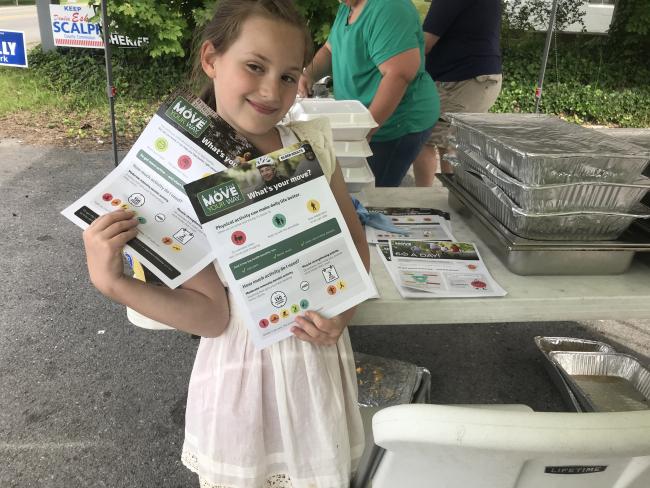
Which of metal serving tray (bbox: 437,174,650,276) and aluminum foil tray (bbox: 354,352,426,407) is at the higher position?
metal serving tray (bbox: 437,174,650,276)

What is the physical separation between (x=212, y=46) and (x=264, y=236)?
0.37 m

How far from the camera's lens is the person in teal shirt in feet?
6.39

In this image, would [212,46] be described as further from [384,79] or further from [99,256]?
[384,79]

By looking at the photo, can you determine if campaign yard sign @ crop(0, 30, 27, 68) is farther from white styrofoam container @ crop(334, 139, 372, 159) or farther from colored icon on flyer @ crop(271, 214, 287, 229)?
colored icon on flyer @ crop(271, 214, 287, 229)

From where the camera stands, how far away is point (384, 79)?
201 centimetres

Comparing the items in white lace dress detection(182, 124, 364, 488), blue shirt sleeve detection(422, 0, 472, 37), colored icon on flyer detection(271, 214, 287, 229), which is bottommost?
white lace dress detection(182, 124, 364, 488)

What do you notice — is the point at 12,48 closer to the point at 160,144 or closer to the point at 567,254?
the point at 160,144

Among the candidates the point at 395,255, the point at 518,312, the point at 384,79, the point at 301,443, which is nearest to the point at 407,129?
the point at 384,79

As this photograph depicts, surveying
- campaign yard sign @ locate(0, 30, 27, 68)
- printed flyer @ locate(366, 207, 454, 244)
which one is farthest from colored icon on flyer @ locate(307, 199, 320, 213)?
campaign yard sign @ locate(0, 30, 27, 68)

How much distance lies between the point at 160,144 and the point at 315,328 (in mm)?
412

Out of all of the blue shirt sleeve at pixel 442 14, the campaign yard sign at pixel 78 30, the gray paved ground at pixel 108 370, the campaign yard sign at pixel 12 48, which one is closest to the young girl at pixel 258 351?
the gray paved ground at pixel 108 370

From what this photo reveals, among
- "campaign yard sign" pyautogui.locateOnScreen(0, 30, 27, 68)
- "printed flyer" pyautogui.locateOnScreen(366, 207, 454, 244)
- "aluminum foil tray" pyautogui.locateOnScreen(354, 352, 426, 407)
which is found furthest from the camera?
"campaign yard sign" pyautogui.locateOnScreen(0, 30, 27, 68)

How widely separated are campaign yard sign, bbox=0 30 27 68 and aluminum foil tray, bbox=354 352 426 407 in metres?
2.98

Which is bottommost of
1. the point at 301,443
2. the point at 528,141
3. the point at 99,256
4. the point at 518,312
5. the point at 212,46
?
the point at 301,443
